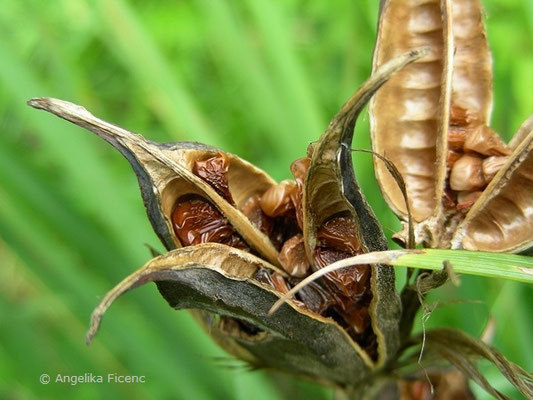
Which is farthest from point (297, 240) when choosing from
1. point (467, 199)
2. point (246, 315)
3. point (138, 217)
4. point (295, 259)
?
point (138, 217)

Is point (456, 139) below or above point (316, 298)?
above

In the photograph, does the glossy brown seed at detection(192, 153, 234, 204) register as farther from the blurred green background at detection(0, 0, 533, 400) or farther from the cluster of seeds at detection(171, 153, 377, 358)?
the blurred green background at detection(0, 0, 533, 400)

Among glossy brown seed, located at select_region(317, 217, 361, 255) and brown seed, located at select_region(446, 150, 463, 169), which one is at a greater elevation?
brown seed, located at select_region(446, 150, 463, 169)

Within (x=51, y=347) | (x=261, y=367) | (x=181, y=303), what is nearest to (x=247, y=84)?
(x=51, y=347)

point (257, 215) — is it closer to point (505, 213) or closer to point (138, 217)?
point (505, 213)

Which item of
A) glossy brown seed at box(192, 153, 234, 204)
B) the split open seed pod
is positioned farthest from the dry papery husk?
glossy brown seed at box(192, 153, 234, 204)

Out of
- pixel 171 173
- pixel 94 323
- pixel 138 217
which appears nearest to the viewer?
pixel 94 323
